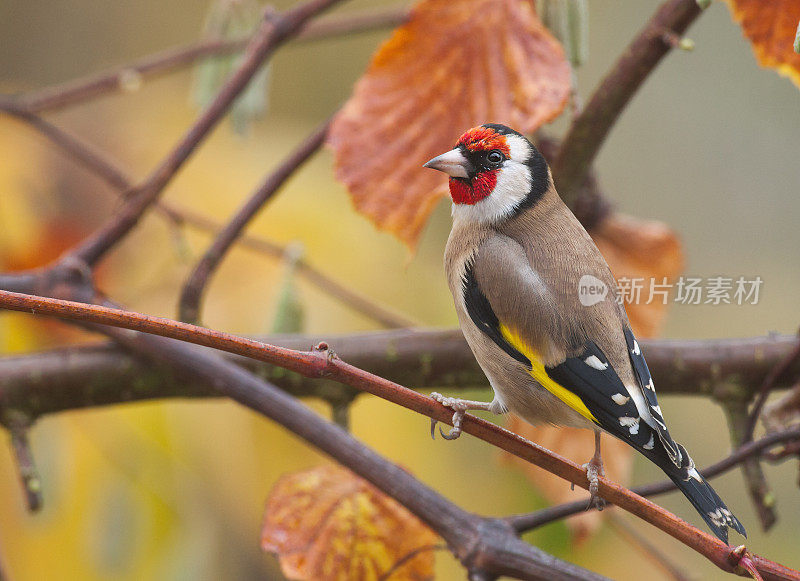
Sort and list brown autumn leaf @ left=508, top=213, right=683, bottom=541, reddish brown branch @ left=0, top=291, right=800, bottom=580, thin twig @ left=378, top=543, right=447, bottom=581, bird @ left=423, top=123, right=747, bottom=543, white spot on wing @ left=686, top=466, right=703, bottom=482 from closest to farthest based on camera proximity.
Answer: reddish brown branch @ left=0, top=291, right=800, bottom=580 → white spot on wing @ left=686, top=466, right=703, bottom=482 → bird @ left=423, top=123, right=747, bottom=543 → thin twig @ left=378, top=543, right=447, bottom=581 → brown autumn leaf @ left=508, top=213, right=683, bottom=541

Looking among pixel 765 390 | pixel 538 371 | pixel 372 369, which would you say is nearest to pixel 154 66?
pixel 372 369

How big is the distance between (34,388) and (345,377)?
32.5 inches

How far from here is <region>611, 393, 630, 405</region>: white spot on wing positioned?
1183 millimetres

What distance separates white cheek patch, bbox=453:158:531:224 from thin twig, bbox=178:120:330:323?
0.32 m

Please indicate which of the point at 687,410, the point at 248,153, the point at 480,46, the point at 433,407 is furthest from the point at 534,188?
the point at 687,410

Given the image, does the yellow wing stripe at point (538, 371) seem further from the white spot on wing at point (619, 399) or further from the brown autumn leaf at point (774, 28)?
the brown autumn leaf at point (774, 28)

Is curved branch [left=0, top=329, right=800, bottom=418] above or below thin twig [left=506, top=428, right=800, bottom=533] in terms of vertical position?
above

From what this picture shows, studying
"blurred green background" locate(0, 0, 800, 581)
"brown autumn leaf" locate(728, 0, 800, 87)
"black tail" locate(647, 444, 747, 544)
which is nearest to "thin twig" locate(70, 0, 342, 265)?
"blurred green background" locate(0, 0, 800, 581)

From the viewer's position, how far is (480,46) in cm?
142

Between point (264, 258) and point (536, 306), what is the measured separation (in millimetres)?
1150

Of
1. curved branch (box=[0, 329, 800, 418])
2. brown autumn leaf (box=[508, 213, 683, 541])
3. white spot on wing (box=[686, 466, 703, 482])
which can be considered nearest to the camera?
white spot on wing (box=[686, 466, 703, 482])

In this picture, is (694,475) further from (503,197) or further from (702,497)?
(503,197)

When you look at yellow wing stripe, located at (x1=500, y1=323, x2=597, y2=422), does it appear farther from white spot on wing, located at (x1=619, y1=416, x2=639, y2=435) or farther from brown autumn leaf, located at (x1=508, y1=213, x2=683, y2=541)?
brown autumn leaf, located at (x1=508, y1=213, x2=683, y2=541)

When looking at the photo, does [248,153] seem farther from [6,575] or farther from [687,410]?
[687,410]
